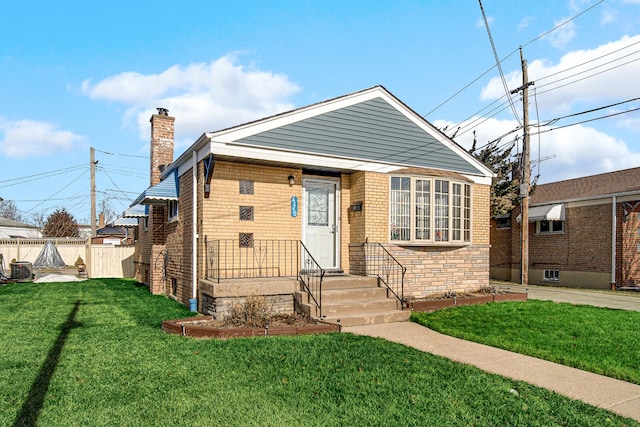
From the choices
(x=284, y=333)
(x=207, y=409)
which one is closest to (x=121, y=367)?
(x=207, y=409)

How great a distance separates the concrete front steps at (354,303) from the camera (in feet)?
25.3

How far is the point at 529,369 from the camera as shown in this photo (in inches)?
205

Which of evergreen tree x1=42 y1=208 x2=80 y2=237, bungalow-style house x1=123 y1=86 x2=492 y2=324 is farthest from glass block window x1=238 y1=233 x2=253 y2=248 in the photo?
evergreen tree x1=42 y1=208 x2=80 y2=237

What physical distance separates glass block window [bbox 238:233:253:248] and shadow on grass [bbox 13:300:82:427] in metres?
3.59

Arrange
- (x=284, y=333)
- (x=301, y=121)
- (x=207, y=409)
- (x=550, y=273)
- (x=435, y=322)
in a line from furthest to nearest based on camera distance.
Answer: (x=550, y=273), (x=301, y=121), (x=435, y=322), (x=284, y=333), (x=207, y=409)

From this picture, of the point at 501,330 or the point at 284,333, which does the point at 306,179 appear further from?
the point at 501,330

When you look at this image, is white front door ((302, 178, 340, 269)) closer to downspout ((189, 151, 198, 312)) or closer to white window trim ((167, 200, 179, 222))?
downspout ((189, 151, 198, 312))

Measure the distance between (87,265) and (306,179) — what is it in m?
14.8

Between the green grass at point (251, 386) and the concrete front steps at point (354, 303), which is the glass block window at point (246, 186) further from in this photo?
the green grass at point (251, 386)

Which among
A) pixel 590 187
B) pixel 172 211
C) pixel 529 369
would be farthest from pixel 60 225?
pixel 529 369

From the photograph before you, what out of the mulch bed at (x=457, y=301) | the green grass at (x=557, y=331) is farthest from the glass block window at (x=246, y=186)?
the green grass at (x=557, y=331)

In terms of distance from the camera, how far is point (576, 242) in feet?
57.1

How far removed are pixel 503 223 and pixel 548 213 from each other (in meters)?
3.33

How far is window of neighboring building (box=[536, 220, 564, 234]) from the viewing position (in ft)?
59.9
